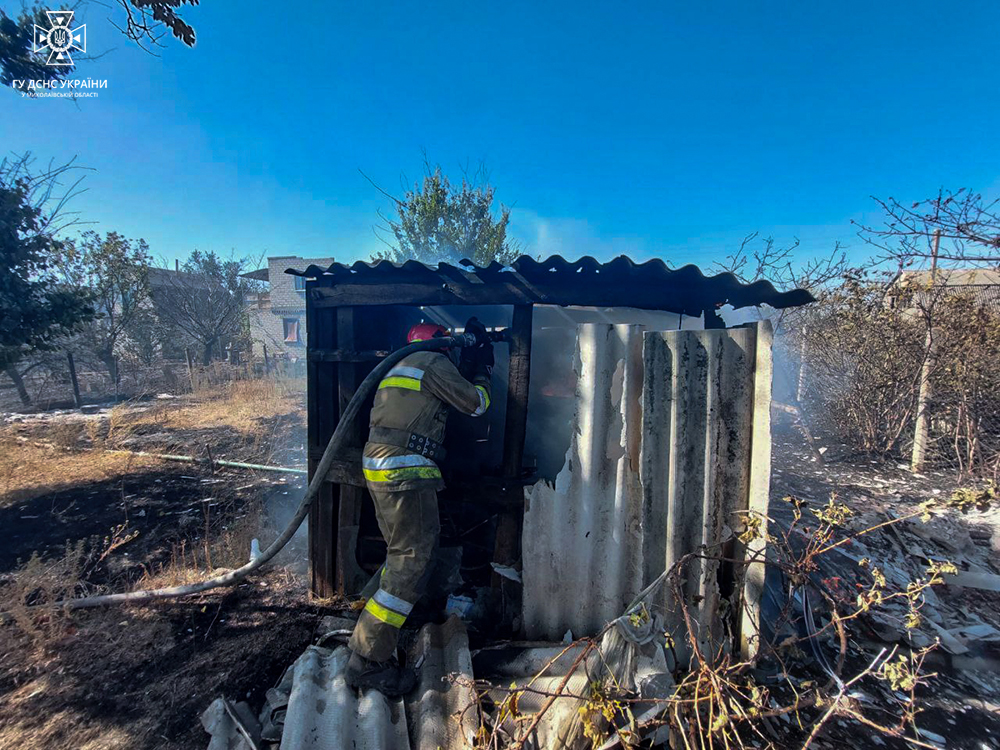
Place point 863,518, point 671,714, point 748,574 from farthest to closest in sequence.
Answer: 1. point 863,518
2. point 748,574
3. point 671,714

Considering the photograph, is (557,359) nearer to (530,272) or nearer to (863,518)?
(530,272)

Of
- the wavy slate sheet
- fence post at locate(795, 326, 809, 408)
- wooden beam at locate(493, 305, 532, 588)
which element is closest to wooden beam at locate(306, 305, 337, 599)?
wooden beam at locate(493, 305, 532, 588)

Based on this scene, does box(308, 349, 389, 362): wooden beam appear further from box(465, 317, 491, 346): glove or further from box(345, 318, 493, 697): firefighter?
box(465, 317, 491, 346): glove

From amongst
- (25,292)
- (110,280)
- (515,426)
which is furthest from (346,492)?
(110,280)

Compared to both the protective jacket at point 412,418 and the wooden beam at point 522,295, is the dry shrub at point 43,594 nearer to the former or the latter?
the protective jacket at point 412,418

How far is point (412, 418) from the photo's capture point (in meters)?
2.75

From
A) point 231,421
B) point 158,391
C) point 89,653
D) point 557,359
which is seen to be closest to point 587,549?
point 557,359

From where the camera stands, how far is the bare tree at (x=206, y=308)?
16.7 meters

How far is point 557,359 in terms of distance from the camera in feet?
13.9

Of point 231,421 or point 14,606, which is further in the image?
point 231,421

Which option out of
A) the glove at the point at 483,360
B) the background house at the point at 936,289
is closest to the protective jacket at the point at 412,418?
the glove at the point at 483,360

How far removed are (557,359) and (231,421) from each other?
28.5 ft

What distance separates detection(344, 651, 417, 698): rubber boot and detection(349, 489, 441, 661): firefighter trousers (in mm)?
48

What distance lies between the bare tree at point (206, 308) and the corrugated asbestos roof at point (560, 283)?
16804 millimetres
